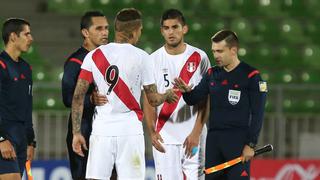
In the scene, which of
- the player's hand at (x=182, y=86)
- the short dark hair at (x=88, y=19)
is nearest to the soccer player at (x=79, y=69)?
the short dark hair at (x=88, y=19)

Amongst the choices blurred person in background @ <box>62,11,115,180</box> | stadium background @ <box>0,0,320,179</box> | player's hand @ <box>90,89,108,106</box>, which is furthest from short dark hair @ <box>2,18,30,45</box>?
stadium background @ <box>0,0,320,179</box>

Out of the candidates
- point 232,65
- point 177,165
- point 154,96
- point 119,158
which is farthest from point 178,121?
point 119,158

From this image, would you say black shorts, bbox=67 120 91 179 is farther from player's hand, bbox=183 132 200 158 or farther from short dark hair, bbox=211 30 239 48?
short dark hair, bbox=211 30 239 48

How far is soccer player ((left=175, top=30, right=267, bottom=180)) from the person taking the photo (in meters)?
8.02

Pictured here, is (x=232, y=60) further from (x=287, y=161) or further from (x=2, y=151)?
(x=287, y=161)

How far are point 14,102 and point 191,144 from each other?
1.81 metres

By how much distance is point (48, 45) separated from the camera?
1736 cm

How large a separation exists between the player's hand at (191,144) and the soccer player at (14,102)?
1542mm

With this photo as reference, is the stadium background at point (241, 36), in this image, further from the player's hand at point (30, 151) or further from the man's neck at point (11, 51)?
the man's neck at point (11, 51)

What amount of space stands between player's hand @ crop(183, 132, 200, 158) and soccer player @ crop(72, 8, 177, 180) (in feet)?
3.88

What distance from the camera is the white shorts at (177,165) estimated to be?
8.70m

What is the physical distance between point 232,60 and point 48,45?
9670 millimetres

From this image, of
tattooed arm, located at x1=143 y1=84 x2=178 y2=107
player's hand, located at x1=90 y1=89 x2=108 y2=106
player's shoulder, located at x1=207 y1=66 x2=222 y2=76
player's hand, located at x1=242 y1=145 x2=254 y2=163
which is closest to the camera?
player's hand, located at x1=90 y1=89 x2=108 y2=106

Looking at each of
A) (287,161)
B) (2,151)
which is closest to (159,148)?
(2,151)
